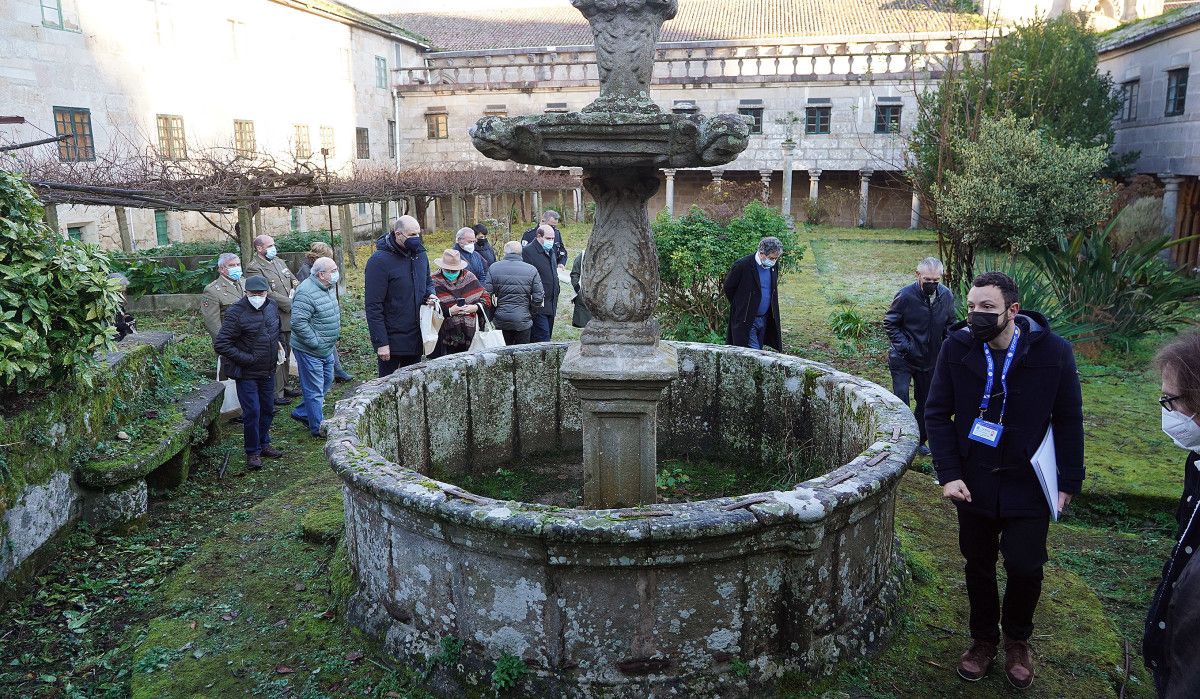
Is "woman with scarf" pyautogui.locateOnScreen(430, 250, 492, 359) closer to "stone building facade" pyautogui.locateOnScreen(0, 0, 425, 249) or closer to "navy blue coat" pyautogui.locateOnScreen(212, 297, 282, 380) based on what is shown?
"navy blue coat" pyautogui.locateOnScreen(212, 297, 282, 380)

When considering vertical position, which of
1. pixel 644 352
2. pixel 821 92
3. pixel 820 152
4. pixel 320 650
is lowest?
pixel 320 650

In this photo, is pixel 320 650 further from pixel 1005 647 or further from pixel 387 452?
pixel 1005 647

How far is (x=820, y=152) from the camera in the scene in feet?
101

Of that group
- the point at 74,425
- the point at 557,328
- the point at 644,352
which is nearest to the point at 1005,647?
the point at 644,352

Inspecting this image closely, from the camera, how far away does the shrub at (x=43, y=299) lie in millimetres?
4668

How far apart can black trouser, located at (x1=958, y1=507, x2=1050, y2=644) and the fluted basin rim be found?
45 cm

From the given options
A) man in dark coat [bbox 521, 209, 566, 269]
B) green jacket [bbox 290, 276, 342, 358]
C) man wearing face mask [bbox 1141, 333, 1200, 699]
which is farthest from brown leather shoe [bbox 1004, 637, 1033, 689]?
man in dark coat [bbox 521, 209, 566, 269]

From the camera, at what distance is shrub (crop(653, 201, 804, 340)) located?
997 centimetres

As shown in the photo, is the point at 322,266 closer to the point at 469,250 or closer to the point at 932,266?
the point at 469,250

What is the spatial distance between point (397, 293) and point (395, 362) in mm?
782

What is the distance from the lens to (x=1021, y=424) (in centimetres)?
355

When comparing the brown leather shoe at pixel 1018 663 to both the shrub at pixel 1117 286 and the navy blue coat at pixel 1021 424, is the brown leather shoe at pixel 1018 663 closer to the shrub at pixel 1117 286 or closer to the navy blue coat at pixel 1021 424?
the navy blue coat at pixel 1021 424

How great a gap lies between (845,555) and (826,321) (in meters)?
9.18

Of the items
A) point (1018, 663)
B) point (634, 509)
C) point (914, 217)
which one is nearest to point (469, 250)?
point (634, 509)
